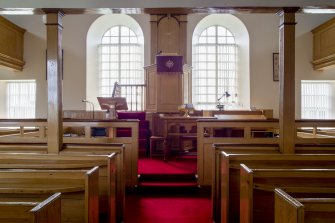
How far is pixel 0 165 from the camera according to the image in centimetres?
283

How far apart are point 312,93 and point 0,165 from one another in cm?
866

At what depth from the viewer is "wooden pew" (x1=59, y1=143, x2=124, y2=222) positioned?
11.1 ft

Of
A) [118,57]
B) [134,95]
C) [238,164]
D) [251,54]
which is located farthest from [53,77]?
[251,54]

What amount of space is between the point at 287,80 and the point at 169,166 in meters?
2.55

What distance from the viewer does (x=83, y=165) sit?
2.91 metres

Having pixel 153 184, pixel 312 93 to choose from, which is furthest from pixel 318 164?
pixel 312 93

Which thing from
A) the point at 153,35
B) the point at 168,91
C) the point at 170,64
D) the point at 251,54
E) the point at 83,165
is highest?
the point at 153,35

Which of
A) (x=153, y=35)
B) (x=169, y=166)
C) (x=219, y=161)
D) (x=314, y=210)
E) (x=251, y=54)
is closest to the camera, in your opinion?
(x=314, y=210)

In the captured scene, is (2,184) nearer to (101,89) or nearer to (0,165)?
(0,165)

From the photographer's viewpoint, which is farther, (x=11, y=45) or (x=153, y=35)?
(x=153, y=35)

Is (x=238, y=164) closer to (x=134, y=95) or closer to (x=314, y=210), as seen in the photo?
(x=314, y=210)

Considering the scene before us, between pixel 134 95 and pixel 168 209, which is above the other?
pixel 134 95

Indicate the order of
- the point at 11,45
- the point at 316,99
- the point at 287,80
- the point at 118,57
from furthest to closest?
1. the point at 118,57
2. the point at 316,99
3. the point at 11,45
4. the point at 287,80

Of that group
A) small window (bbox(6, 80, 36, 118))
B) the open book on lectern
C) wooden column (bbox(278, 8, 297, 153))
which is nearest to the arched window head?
small window (bbox(6, 80, 36, 118))
